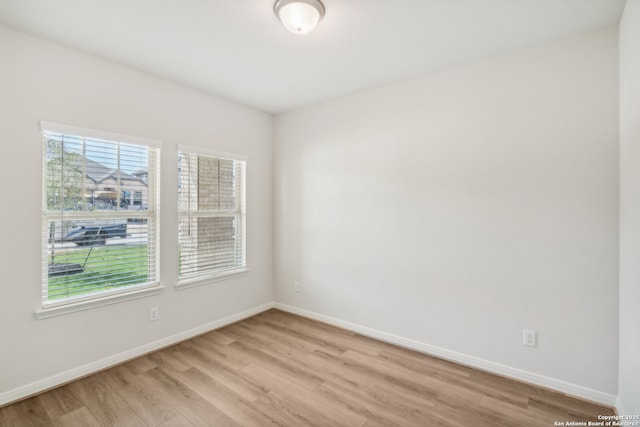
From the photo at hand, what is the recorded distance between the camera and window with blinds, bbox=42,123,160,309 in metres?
2.34

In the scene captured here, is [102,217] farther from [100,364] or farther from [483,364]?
[483,364]

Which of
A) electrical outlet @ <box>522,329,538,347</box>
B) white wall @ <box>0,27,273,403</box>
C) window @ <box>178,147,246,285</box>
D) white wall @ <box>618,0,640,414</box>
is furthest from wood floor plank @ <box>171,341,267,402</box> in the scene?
white wall @ <box>618,0,640,414</box>

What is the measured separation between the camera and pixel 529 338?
2.37 m

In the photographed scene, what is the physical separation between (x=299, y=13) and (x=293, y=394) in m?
2.63

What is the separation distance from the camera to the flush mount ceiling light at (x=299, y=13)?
6.06 feet

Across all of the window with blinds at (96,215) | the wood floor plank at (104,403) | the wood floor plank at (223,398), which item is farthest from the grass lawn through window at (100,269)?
the wood floor plank at (223,398)

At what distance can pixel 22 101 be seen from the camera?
86.4 inches

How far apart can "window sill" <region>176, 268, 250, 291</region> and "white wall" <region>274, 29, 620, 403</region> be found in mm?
935

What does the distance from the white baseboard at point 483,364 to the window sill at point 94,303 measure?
1890 millimetres

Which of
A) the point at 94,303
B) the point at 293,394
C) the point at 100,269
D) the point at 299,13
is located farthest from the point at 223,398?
the point at 299,13

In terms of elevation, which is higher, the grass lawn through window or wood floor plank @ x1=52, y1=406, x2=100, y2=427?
the grass lawn through window

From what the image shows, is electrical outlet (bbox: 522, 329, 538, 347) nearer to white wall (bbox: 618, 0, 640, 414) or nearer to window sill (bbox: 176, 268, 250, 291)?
white wall (bbox: 618, 0, 640, 414)

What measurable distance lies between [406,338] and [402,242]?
0.96m

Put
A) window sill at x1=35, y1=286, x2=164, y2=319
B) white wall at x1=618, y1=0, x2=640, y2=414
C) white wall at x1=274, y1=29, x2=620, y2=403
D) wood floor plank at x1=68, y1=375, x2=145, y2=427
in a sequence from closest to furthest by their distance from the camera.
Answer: white wall at x1=618, y1=0, x2=640, y2=414 → wood floor plank at x1=68, y1=375, x2=145, y2=427 → white wall at x1=274, y1=29, x2=620, y2=403 → window sill at x1=35, y1=286, x2=164, y2=319
